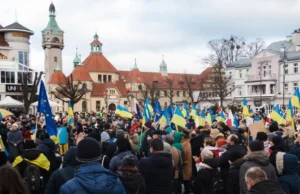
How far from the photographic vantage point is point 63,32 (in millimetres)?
104625

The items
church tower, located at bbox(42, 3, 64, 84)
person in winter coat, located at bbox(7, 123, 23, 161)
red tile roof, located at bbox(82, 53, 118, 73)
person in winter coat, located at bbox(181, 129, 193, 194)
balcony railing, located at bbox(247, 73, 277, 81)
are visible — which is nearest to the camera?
person in winter coat, located at bbox(181, 129, 193, 194)

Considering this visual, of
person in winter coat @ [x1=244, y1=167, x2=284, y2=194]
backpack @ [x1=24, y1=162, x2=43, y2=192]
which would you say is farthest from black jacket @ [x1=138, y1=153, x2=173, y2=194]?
person in winter coat @ [x1=244, y1=167, x2=284, y2=194]

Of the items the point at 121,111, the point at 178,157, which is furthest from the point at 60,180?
the point at 121,111

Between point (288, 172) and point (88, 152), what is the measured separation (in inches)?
160

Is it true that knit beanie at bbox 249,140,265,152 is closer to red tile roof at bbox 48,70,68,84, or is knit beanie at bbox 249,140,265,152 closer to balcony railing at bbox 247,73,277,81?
balcony railing at bbox 247,73,277,81

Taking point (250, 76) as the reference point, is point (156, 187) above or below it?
below

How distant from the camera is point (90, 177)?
370cm

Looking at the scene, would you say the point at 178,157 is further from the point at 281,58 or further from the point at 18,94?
the point at 281,58

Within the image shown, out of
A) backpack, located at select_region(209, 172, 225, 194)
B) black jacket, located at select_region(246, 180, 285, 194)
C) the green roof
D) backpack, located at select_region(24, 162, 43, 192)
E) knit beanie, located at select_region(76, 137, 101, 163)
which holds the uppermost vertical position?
the green roof

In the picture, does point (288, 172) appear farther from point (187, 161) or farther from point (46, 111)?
point (46, 111)

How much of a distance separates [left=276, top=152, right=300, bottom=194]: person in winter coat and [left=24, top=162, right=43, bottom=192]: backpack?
3.95 meters

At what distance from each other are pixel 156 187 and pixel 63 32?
10273 cm

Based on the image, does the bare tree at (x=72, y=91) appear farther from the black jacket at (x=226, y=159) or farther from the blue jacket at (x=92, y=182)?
the blue jacket at (x=92, y=182)

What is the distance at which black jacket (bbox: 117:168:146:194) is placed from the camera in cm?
541
